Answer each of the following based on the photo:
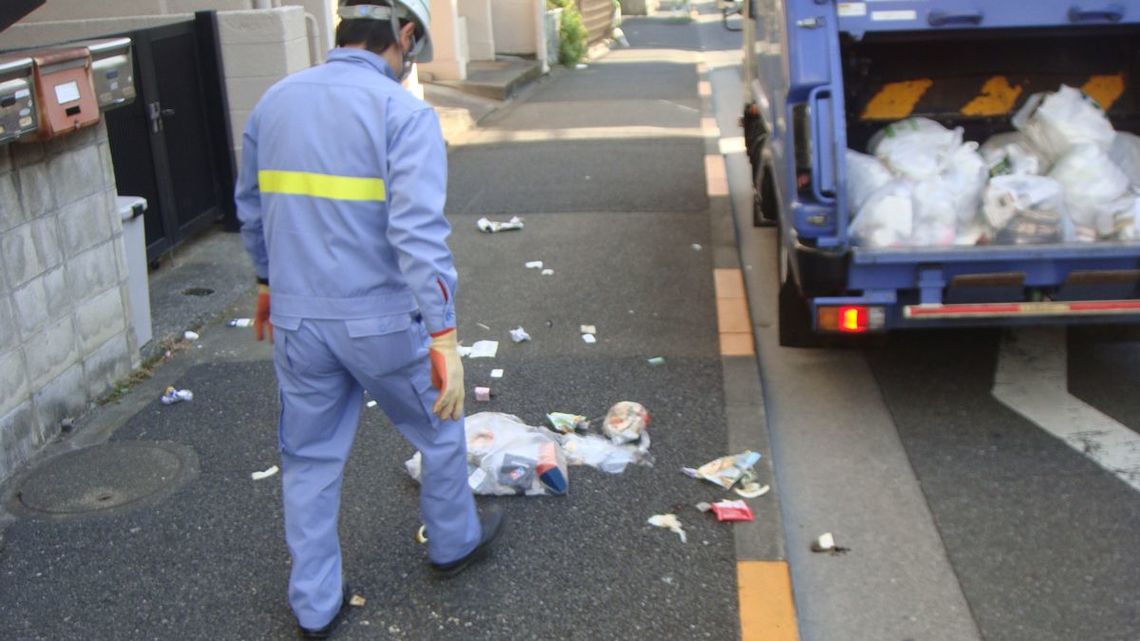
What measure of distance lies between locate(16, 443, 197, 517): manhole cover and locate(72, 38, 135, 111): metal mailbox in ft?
5.63

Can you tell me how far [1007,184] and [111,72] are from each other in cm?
421

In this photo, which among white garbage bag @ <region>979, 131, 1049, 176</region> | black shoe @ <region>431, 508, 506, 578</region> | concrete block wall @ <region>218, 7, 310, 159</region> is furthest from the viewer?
concrete block wall @ <region>218, 7, 310, 159</region>

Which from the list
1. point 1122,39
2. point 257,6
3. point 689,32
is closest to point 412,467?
point 1122,39

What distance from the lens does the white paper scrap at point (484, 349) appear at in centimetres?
605

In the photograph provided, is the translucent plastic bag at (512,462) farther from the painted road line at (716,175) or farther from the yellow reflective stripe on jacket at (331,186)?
the painted road line at (716,175)

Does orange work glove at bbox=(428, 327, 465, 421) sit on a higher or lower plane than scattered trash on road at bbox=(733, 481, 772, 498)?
higher

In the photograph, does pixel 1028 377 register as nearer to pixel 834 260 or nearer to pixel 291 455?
pixel 834 260

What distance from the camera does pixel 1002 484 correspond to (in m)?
4.53

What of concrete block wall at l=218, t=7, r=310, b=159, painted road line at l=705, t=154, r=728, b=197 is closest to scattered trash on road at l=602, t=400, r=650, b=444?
concrete block wall at l=218, t=7, r=310, b=159

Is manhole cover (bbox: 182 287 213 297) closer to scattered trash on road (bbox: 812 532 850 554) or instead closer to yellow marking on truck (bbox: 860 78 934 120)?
yellow marking on truck (bbox: 860 78 934 120)

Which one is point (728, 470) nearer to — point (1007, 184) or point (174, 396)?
point (1007, 184)

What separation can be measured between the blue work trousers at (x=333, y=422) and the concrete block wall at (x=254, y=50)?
206 inches

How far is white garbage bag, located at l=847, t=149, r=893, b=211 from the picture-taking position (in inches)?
195

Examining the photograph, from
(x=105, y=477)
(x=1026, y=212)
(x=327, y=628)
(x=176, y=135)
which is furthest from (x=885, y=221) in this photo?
(x=176, y=135)
